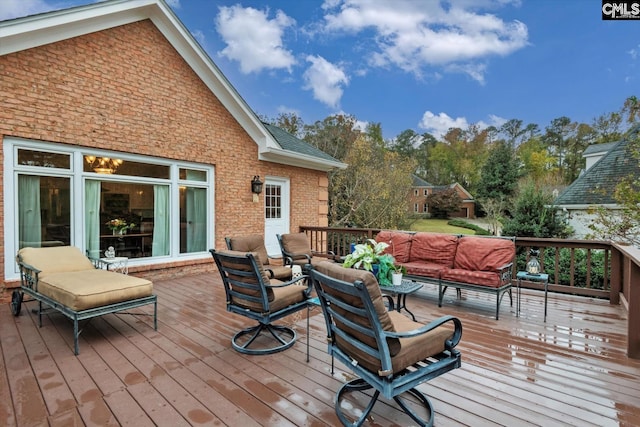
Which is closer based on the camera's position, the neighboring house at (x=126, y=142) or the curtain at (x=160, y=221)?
the neighboring house at (x=126, y=142)

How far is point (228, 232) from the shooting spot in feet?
24.0

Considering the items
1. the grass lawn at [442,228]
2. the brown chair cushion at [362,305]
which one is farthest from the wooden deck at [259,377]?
the grass lawn at [442,228]

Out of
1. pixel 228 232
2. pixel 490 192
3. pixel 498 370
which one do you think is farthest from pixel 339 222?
pixel 490 192

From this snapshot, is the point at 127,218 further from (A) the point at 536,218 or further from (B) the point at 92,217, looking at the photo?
(A) the point at 536,218

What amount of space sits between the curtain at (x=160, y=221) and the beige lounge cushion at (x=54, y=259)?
189 cm

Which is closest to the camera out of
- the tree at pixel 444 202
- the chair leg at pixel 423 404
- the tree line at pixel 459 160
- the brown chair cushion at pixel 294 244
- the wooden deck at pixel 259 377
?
the chair leg at pixel 423 404

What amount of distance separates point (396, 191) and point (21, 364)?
1509 cm

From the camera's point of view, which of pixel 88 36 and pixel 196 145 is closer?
pixel 88 36

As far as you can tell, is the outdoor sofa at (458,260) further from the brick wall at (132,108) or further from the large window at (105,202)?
the large window at (105,202)

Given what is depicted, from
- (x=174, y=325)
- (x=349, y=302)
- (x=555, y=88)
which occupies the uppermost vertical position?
(x=555, y=88)

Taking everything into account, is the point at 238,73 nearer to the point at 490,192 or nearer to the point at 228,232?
the point at 228,232

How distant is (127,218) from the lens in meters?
5.92

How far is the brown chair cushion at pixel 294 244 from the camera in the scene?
6.19 meters

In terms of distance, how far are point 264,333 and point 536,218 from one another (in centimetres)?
938
